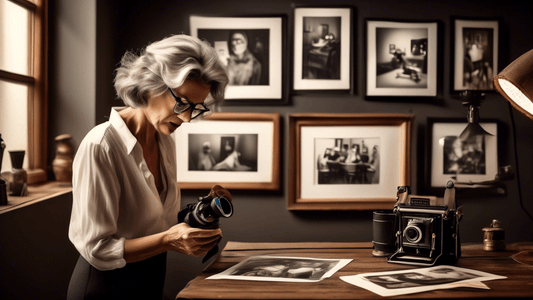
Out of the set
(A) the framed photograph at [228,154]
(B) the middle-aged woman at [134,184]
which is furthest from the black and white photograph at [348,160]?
(B) the middle-aged woman at [134,184]

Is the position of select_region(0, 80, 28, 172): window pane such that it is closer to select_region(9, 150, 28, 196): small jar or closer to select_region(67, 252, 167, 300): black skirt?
select_region(9, 150, 28, 196): small jar

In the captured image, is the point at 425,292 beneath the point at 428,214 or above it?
beneath

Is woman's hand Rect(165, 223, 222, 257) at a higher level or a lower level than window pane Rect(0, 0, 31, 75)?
lower

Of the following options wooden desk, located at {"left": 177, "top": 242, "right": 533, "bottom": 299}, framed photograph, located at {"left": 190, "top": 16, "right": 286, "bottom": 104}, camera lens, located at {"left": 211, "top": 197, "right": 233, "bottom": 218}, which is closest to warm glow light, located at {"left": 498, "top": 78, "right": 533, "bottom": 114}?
wooden desk, located at {"left": 177, "top": 242, "right": 533, "bottom": 299}

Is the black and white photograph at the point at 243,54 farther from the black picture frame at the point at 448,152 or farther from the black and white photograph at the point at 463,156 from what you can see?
the black and white photograph at the point at 463,156

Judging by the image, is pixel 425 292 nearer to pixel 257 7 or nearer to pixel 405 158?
pixel 405 158

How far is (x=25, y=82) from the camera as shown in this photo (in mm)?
2256

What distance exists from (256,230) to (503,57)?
184cm

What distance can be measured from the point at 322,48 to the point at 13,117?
67.2 inches

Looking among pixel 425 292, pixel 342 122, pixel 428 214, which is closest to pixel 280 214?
pixel 342 122

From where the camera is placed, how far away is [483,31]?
2.73 metres

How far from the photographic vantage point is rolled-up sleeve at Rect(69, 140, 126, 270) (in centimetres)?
140

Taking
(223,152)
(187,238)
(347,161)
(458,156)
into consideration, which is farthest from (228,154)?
(458,156)

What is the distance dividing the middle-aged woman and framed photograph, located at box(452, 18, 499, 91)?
174 centimetres
